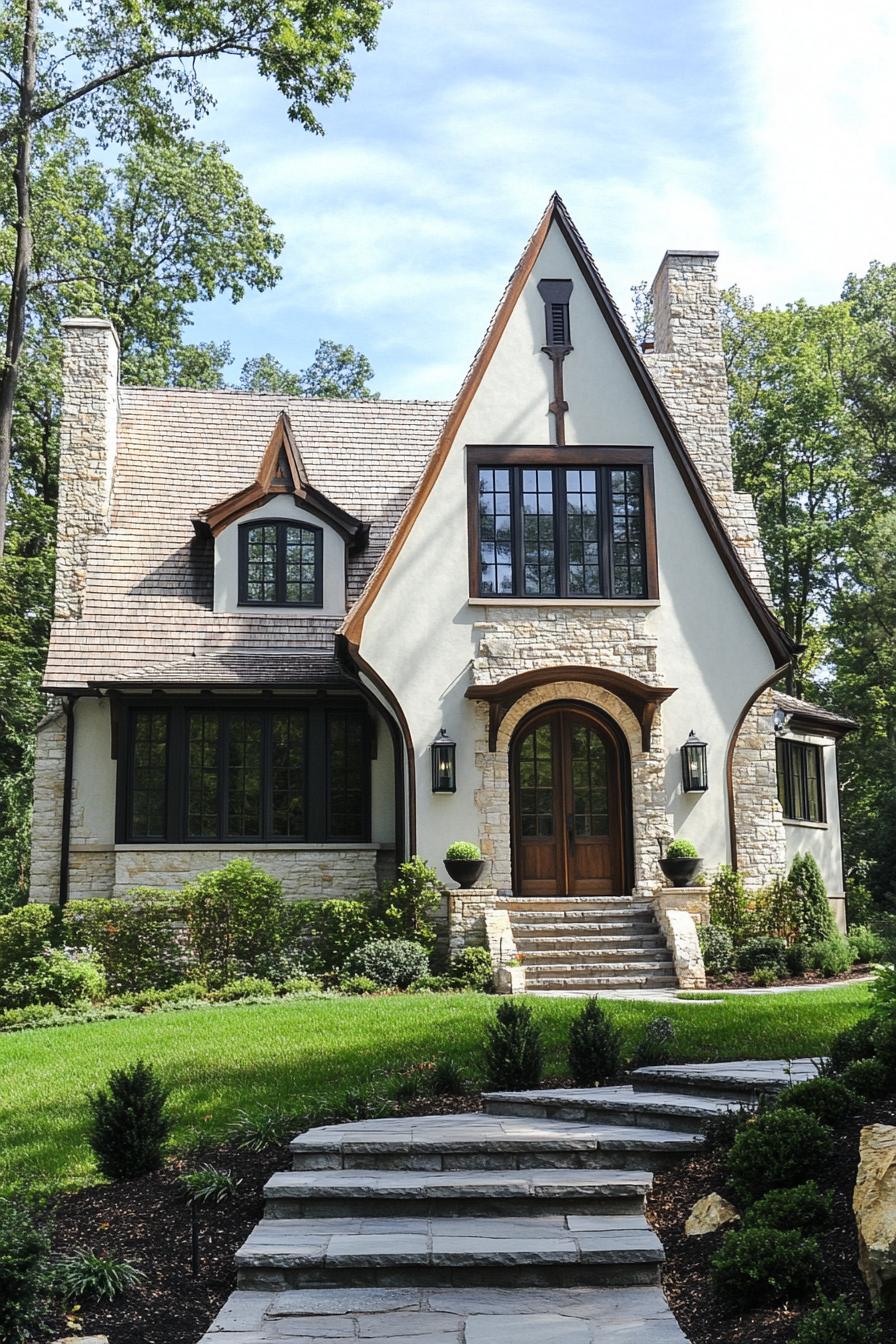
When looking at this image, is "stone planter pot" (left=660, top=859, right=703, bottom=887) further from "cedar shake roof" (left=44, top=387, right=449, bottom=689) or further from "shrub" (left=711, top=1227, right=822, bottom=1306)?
"shrub" (left=711, top=1227, right=822, bottom=1306)

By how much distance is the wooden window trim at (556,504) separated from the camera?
16.8 meters

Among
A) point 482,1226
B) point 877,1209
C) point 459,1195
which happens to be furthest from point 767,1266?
point 459,1195

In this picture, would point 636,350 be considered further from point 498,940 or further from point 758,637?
point 498,940

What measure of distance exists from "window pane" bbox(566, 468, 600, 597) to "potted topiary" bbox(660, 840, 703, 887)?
3531 mm

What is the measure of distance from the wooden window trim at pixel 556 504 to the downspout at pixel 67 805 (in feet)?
19.2

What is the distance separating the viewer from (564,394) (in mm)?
17156

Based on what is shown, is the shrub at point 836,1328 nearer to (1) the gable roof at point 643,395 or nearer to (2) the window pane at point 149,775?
(1) the gable roof at point 643,395

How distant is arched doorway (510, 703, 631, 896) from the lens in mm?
16641

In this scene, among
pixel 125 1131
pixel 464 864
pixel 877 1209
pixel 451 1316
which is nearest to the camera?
pixel 877 1209

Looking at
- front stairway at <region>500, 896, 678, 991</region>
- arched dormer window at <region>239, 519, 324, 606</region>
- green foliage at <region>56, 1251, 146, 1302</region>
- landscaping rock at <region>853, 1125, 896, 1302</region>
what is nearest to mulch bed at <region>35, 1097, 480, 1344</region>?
green foliage at <region>56, 1251, 146, 1302</region>

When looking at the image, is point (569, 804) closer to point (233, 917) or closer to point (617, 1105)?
point (233, 917)

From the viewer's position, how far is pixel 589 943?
15.3 meters

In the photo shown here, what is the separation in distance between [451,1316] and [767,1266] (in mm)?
1304

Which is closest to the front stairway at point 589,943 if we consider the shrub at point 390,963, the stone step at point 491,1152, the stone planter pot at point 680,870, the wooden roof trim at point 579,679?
the stone planter pot at point 680,870
